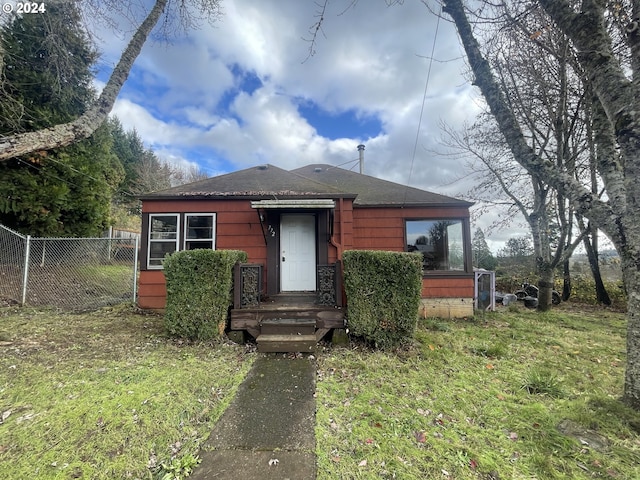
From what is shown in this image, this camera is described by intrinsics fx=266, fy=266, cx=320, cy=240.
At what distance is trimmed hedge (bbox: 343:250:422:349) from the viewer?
14.7 ft

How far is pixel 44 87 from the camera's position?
357 inches

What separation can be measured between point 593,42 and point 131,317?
28.7 feet

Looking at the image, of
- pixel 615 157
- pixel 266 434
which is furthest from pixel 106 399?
pixel 615 157

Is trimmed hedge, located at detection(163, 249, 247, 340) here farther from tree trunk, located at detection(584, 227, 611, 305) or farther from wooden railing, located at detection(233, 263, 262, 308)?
tree trunk, located at detection(584, 227, 611, 305)

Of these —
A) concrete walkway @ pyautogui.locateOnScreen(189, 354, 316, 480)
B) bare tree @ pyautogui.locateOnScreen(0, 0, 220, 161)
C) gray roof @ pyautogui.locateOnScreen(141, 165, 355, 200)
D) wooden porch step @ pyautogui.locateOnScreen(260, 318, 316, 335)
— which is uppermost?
bare tree @ pyautogui.locateOnScreen(0, 0, 220, 161)

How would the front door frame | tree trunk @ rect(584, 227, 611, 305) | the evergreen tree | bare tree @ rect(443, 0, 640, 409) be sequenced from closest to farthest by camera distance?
bare tree @ rect(443, 0, 640, 409) → the front door frame → the evergreen tree → tree trunk @ rect(584, 227, 611, 305)

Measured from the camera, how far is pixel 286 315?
16.5 ft

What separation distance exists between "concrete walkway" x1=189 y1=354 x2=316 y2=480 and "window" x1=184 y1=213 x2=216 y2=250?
13.7 feet

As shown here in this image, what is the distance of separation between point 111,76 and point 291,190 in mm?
4798

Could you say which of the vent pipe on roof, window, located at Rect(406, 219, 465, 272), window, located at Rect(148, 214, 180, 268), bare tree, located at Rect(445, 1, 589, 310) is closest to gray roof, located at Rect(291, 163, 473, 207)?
window, located at Rect(406, 219, 465, 272)

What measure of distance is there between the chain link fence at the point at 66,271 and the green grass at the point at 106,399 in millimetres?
2331

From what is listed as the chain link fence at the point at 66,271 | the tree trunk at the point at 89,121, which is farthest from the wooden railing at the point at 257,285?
the chain link fence at the point at 66,271

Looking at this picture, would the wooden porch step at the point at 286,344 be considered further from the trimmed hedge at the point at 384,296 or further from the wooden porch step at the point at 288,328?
the trimmed hedge at the point at 384,296

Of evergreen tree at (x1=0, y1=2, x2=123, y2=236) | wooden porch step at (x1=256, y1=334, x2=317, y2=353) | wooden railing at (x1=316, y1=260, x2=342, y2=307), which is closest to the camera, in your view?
wooden porch step at (x1=256, y1=334, x2=317, y2=353)
